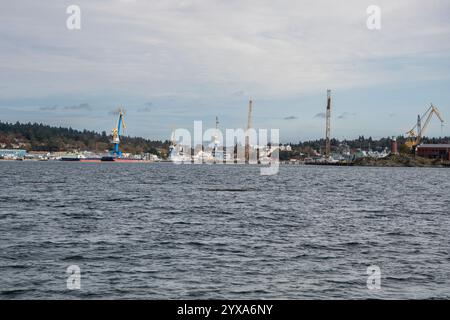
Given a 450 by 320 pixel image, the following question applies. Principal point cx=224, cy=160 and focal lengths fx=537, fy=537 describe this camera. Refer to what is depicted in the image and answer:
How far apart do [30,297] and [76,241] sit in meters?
8.79

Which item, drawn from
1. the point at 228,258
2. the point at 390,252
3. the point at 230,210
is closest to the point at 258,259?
the point at 228,258

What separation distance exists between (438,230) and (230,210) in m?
14.3

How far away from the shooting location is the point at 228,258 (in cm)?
1925

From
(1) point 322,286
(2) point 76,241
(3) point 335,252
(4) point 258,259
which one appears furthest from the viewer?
(2) point 76,241

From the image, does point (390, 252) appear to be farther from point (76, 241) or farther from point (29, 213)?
point (29, 213)

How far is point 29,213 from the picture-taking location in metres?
33.9
